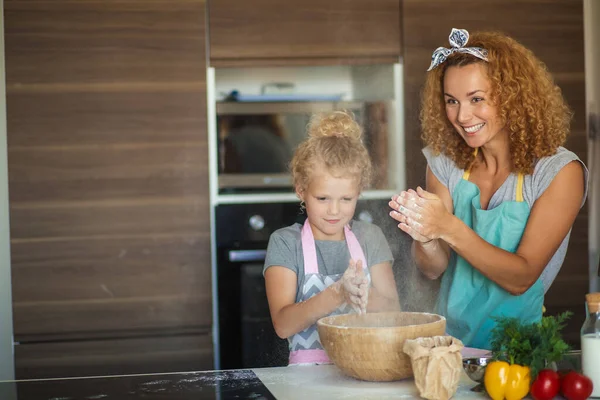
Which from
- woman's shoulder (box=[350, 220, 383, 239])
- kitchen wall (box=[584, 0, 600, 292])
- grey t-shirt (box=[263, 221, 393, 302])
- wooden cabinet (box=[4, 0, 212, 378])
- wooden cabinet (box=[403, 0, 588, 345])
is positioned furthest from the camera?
kitchen wall (box=[584, 0, 600, 292])

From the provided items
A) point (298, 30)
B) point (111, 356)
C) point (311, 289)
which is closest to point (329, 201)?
point (311, 289)

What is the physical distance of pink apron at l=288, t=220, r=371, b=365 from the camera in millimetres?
1841

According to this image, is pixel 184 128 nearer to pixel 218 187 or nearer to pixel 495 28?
pixel 218 187

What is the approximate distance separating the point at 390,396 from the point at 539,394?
0.79 feet

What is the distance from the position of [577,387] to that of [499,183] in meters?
0.75

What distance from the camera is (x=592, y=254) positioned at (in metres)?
3.22

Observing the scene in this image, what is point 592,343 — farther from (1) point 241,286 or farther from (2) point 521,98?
(1) point 241,286

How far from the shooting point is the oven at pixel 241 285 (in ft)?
9.75

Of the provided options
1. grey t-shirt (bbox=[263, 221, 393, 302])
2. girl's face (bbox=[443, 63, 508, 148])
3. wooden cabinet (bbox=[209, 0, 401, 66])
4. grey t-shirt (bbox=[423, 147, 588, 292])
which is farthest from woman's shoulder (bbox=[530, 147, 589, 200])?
wooden cabinet (bbox=[209, 0, 401, 66])

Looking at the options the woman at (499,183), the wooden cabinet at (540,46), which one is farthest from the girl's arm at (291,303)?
the wooden cabinet at (540,46)

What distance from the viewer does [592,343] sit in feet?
4.34

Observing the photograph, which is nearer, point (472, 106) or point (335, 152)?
point (472, 106)

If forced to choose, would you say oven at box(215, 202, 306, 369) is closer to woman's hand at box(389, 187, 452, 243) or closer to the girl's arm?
A: the girl's arm

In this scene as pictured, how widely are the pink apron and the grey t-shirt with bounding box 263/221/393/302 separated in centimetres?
1
